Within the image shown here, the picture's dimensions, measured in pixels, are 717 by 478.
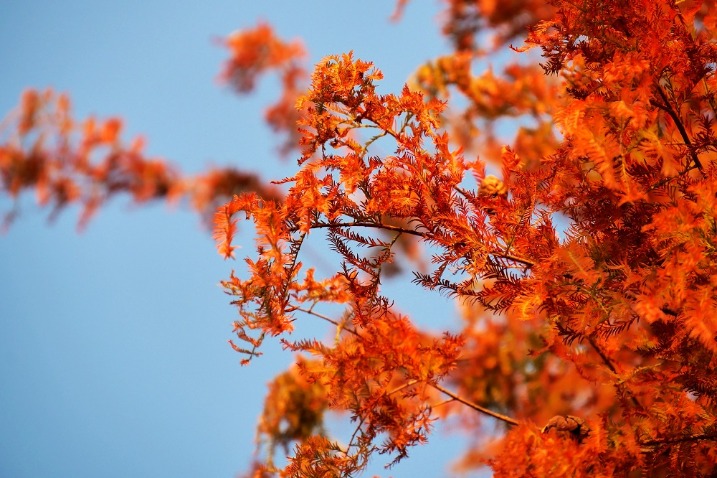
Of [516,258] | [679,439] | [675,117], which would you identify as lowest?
[679,439]

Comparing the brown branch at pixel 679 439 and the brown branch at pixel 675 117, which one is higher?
the brown branch at pixel 675 117

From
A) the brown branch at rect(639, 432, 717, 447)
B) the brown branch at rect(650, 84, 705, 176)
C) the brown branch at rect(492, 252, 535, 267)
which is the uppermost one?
the brown branch at rect(650, 84, 705, 176)

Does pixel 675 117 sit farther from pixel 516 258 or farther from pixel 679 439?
pixel 679 439

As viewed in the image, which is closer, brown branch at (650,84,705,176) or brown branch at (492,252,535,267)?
brown branch at (650,84,705,176)

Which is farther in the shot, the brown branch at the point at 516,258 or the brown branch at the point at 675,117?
the brown branch at the point at 516,258

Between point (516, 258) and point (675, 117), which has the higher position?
point (675, 117)

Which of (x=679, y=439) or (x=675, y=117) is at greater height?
(x=675, y=117)

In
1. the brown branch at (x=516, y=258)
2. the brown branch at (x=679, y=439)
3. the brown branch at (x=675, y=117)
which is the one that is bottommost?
the brown branch at (x=679, y=439)

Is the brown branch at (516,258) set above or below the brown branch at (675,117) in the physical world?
below

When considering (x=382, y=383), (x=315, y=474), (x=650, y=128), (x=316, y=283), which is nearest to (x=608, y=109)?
(x=650, y=128)

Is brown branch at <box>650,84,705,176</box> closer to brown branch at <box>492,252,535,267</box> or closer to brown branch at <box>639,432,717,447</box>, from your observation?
brown branch at <box>492,252,535,267</box>

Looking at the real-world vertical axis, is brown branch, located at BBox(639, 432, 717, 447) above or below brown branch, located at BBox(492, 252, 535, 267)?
below

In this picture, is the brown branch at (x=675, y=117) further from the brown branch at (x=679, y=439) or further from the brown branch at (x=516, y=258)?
the brown branch at (x=679, y=439)

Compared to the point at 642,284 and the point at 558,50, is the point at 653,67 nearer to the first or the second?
the point at 558,50
